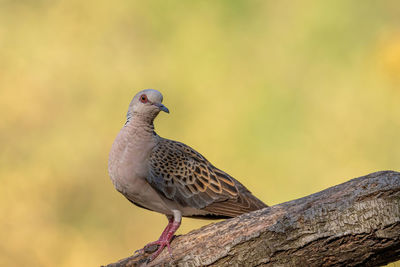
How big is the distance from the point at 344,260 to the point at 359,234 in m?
0.20

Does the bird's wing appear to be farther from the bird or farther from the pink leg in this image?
the pink leg

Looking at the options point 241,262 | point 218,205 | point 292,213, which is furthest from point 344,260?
point 218,205

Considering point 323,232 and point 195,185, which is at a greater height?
point 195,185

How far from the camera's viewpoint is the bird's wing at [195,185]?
419 centimetres

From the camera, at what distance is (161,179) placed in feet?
13.7

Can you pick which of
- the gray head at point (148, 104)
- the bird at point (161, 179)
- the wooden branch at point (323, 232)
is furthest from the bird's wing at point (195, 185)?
the wooden branch at point (323, 232)

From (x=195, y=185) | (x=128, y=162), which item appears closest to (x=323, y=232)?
(x=195, y=185)

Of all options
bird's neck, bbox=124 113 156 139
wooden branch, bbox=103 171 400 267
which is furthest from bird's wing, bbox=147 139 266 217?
wooden branch, bbox=103 171 400 267

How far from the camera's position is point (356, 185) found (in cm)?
326

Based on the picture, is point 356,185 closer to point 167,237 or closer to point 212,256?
point 212,256

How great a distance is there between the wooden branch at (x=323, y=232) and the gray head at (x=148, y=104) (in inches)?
47.5

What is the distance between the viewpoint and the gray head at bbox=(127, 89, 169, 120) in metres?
4.17

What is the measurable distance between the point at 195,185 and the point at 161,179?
1.02 ft

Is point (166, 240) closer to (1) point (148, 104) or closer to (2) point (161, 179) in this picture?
(2) point (161, 179)
